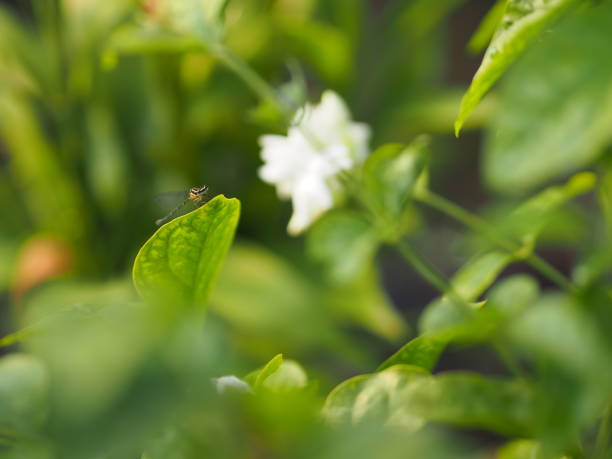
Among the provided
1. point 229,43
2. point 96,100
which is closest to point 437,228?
point 229,43

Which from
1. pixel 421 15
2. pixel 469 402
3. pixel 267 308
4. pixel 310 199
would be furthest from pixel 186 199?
pixel 421 15

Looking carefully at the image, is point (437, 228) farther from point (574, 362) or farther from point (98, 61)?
point (574, 362)

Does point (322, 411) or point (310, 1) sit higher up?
point (310, 1)

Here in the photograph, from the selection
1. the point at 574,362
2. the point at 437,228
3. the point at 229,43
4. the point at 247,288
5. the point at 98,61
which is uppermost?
the point at 98,61

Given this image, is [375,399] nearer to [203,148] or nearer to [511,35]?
[511,35]

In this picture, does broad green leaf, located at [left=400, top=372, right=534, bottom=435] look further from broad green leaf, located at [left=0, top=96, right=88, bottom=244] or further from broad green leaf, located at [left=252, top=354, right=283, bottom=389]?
broad green leaf, located at [left=0, top=96, right=88, bottom=244]

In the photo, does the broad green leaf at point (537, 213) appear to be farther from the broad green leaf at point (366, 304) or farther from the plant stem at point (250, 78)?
the broad green leaf at point (366, 304)
